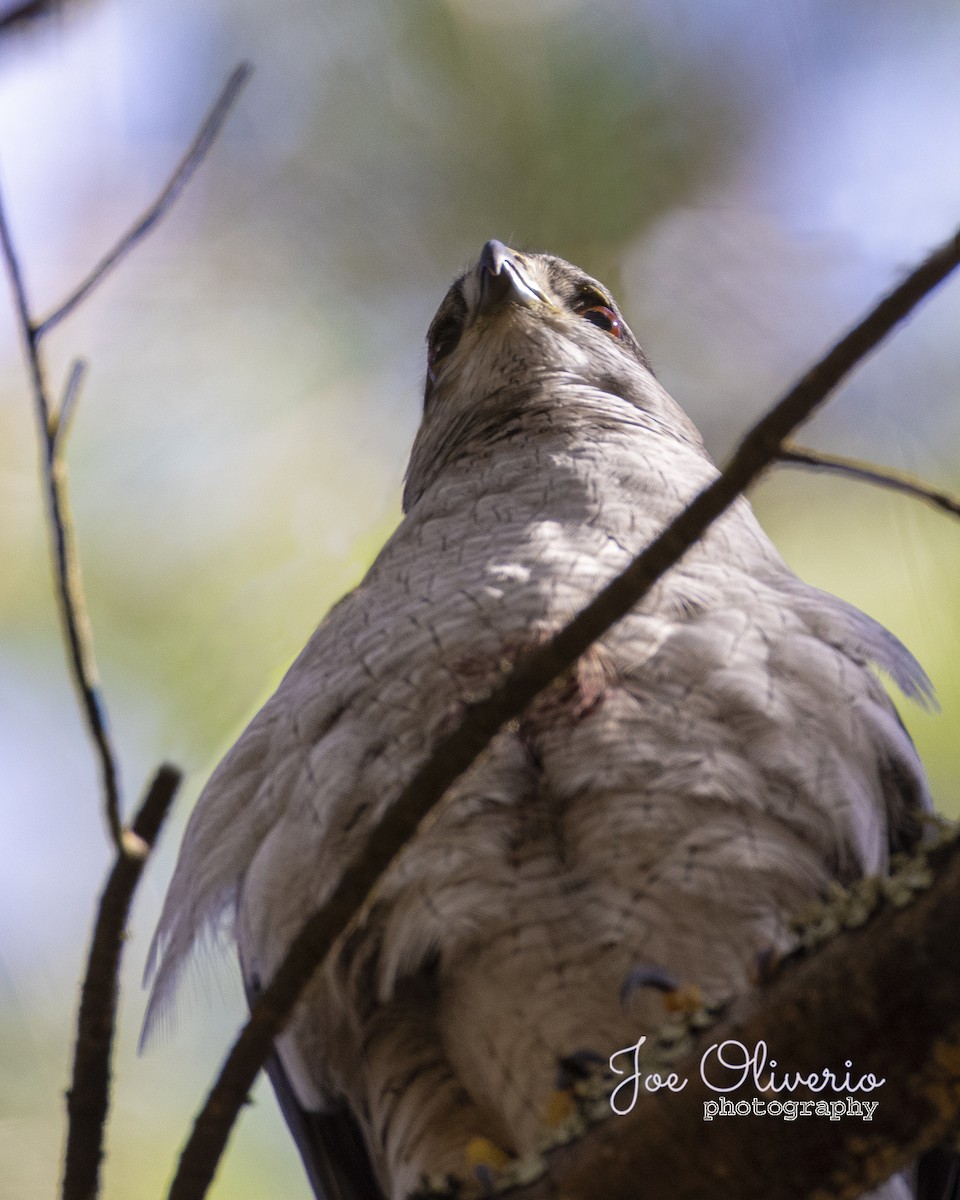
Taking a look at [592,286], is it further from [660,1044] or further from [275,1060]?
[660,1044]

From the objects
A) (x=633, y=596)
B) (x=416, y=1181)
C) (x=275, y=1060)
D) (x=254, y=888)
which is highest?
(x=633, y=596)

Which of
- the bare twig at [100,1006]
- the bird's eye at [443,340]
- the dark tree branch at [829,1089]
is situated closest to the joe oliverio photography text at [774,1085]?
the dark tree branch at [829,1089]

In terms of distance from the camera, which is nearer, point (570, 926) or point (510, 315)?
point (570, 926)

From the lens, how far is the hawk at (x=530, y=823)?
7.84ft

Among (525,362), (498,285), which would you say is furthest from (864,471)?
(498,285)

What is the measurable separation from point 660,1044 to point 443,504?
6.92ft

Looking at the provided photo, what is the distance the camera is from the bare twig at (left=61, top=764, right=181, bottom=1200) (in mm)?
1597

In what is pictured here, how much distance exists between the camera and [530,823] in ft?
8.18

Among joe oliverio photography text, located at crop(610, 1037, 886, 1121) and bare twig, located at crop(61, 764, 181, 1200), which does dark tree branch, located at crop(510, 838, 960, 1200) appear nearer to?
joe oliverio photography text, located at crop(610, 1037, 886, 1121)

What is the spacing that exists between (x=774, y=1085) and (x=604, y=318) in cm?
364

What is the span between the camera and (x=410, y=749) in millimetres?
2609

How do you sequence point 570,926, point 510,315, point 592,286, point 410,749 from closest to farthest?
point 570,926 < point 410,749 < point 510,315 < point 592,286

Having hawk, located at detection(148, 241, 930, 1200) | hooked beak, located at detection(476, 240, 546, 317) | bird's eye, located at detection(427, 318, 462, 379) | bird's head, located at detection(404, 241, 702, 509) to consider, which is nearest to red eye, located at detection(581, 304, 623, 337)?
bird's head, located at detection(404, 241, 702, 509)

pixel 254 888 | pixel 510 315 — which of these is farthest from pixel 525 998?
pixel 510 315
